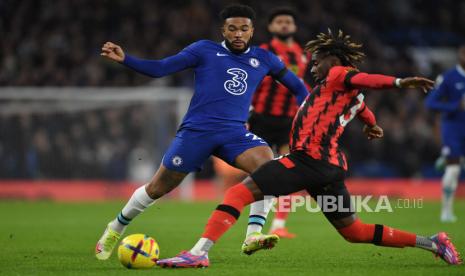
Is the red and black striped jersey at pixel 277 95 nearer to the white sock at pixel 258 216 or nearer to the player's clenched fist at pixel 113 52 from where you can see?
the white sock at pixel 258 216

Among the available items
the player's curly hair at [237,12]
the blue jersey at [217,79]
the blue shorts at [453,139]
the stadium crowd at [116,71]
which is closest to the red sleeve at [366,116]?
the blue jersey at [217,79]

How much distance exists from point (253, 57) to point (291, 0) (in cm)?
1645

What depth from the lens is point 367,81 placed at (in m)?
6.75

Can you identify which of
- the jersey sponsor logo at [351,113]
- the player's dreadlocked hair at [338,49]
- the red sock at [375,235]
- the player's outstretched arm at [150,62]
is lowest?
the red sock at [375,235]

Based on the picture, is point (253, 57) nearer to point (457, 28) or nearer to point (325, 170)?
point (325, 170)

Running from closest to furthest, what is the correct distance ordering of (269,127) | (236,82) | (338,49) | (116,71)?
(338,49) < (236,82) < (269,127) < (116,71)

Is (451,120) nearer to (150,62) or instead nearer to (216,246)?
(216,246)

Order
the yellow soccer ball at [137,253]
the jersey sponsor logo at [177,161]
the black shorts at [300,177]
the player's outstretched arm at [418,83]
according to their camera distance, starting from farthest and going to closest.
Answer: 1. the jersey sponsor logo at [177,161]
2. the yellow soccer ball at [137,253]
3. the black shorts at [300,177]
4. the player's outstretched arm at [418,83]

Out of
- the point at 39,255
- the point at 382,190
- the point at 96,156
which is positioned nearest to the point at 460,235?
the point at 39,255

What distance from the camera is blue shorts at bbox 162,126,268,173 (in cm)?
780

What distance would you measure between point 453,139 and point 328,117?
7119 mm

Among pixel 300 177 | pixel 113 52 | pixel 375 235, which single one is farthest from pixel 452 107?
pixel 113 52

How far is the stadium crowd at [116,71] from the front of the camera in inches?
810

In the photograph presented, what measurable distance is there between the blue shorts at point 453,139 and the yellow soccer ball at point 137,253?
7578 millimetres
